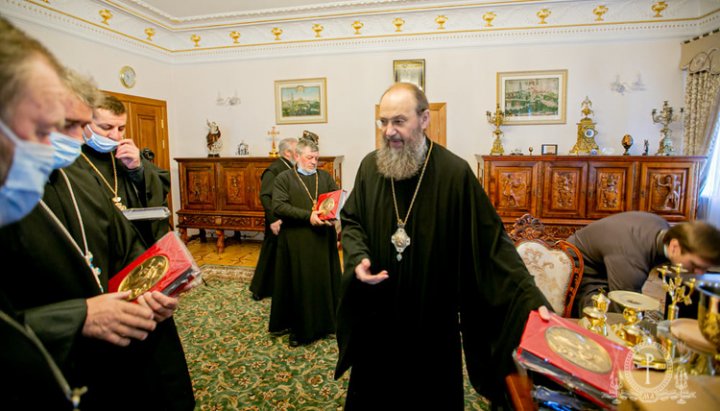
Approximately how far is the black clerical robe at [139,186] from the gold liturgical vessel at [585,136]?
20.7ft

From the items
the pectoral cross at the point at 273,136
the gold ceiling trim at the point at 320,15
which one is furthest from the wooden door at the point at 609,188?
the pectoral cross at the point at 273,136

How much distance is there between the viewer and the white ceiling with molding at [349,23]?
19.6ft

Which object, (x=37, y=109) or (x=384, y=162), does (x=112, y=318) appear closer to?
(x=37, y=109)

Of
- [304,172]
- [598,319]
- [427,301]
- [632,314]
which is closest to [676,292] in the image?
[632,314]

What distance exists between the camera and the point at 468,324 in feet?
6.31

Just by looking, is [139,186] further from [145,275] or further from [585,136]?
[585,136]

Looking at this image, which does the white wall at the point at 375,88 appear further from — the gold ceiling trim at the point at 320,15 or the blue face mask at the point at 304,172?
the blue face mask at the point at 304,172

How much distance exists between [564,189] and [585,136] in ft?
3.72

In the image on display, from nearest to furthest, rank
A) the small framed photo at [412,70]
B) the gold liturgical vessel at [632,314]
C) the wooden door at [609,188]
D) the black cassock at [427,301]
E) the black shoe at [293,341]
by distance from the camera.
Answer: the gold liturgical vessel at [632,314] → the black cassock at [427,301] → the black shoe at [293,341] → the wooden door at [609,188] → the small framed photo at [412,70]

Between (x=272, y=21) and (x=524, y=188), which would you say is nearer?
(x=524, y=188)

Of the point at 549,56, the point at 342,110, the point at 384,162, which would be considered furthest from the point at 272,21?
the point at 384,162

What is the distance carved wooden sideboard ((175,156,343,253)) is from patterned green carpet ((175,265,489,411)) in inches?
102

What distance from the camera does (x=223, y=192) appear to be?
23.3 ft

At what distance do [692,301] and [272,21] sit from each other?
756 centimetres
